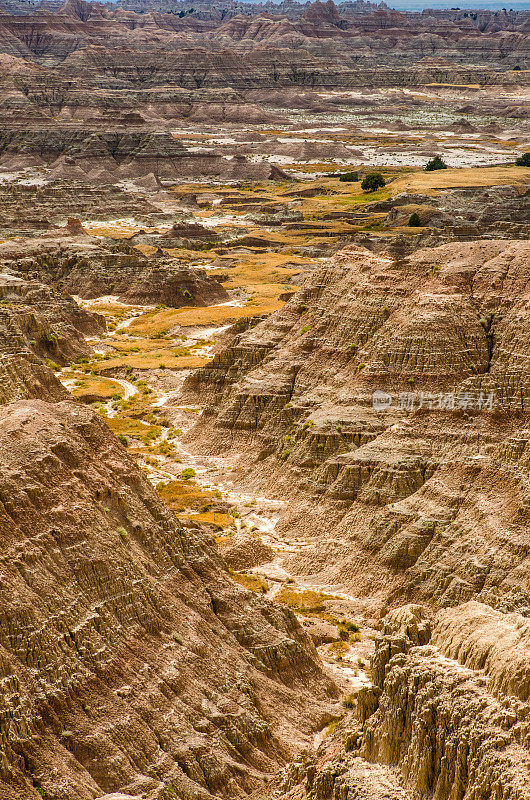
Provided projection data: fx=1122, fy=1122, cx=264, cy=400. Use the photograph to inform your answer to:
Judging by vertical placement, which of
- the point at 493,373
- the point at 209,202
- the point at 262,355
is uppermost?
the point at 493,373

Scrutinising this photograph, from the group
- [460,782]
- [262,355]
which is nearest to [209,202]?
[262,355]

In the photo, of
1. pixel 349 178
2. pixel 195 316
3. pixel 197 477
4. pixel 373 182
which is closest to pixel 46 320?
pixel 195 316

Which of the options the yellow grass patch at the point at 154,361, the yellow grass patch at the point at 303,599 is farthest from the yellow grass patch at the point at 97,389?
the yellow grass patch at the point at 303,599

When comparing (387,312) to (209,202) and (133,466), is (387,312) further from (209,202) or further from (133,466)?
(209,202)

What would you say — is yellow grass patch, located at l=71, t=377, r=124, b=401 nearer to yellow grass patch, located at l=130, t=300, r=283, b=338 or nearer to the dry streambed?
the dry streambed

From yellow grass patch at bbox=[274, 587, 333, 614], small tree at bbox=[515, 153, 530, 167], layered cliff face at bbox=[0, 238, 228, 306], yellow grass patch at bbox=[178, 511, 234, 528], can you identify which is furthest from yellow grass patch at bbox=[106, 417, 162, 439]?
small tree at bbox=[515, 153, 530, 167]

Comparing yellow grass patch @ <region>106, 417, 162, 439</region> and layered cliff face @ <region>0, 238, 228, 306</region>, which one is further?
layered cliff face @ <region>0, 238, 228, 306</region>
